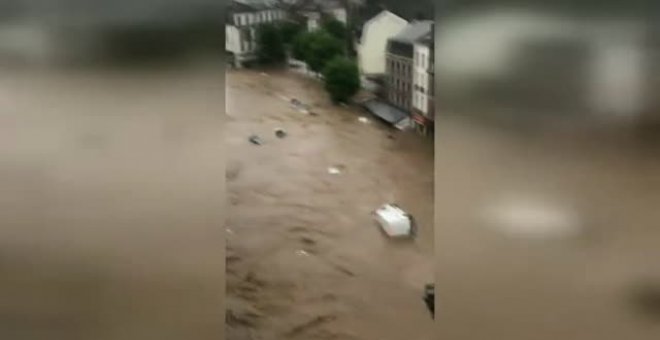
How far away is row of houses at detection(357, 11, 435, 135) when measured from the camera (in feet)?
4.04

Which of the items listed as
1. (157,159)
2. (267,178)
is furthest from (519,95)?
(157,159)

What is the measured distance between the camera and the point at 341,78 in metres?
1.24

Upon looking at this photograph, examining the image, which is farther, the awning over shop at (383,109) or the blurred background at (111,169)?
the awning over shop at (383,109)

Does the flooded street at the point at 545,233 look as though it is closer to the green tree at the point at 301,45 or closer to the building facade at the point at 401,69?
the building facade at the point at 401,69

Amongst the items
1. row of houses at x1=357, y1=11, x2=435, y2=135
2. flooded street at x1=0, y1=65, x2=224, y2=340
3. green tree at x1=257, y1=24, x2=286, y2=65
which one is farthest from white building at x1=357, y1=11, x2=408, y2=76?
flooded street at x1=0, y1=65, x2=224, y2=340

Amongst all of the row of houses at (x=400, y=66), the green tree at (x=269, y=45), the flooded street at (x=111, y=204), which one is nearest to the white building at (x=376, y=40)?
the row of houses at (x=400, y=66)

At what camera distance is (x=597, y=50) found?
120 cm

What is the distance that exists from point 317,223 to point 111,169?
30 cm

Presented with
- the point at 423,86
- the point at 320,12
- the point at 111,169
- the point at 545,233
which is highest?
the point at 320,12

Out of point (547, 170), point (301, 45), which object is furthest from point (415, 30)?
point (547, 170)

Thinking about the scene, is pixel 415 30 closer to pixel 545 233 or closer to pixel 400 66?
pixel 400 66

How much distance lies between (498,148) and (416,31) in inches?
8.1

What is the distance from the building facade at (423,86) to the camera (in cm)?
123

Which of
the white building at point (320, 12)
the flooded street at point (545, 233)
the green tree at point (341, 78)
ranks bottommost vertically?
the flooded street at point (545, 233)
